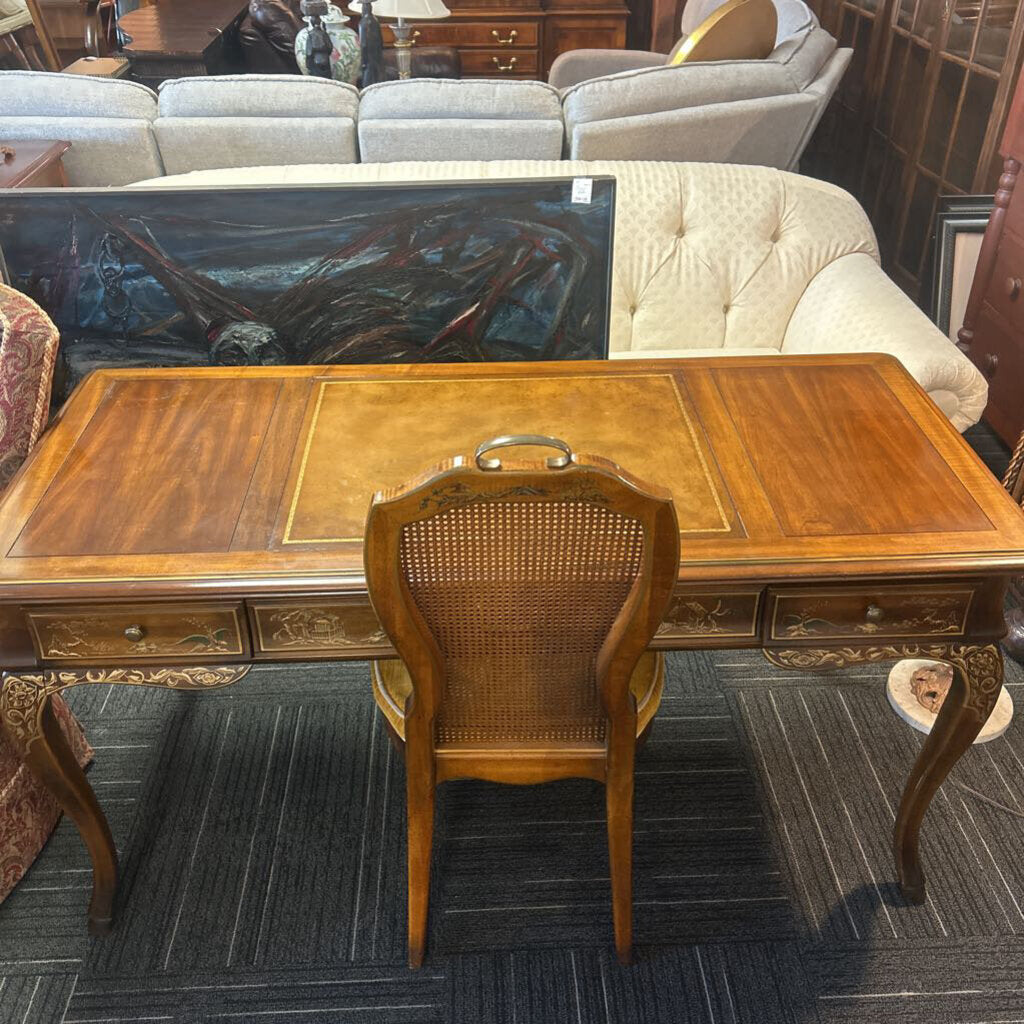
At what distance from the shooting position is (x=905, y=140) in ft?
12.9

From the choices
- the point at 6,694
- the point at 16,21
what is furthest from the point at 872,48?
the point at 16,21

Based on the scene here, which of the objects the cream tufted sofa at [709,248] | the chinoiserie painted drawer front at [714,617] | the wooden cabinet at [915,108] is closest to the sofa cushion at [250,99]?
the cream tufted sofa at [709,248]

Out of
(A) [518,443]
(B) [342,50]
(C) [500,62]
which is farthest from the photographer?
(C) [500,62]

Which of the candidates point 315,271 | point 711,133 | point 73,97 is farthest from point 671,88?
point 73,97

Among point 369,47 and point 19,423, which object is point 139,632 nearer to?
point 19,423

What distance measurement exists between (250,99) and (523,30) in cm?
351

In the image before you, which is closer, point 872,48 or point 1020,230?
point 1020,230

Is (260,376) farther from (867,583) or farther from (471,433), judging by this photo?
(867,583)

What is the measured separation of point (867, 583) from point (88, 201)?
5.21 ft

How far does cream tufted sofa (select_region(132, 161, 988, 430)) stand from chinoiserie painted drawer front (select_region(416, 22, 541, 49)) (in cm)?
354

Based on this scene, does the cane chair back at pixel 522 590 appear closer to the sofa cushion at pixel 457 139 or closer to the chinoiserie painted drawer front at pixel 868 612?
the chinoiserie painted drawer front at pixel 868 612

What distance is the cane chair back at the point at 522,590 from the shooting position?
1086mm

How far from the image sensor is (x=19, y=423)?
1.64 meters

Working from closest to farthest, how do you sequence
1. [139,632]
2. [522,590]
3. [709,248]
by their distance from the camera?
[522,590]
[139,632]
[709,248]
